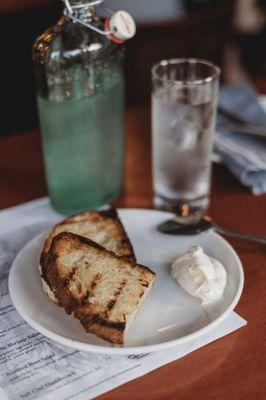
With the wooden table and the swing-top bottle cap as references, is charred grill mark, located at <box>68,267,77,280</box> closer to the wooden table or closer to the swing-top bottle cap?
the wooden table

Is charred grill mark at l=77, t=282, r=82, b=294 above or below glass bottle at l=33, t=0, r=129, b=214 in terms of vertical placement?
below

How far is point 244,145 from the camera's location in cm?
102

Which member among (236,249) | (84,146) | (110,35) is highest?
(110,35)

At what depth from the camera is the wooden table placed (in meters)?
0.57

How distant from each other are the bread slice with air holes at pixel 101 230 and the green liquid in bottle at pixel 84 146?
4.3 inches

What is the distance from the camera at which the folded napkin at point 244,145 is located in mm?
947

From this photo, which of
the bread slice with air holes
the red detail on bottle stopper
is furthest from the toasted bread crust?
the red detail on bottle stopper

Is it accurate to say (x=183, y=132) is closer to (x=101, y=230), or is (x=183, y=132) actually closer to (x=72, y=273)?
(x=101, y=230)

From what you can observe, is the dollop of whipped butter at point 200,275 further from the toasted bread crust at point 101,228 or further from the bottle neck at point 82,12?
the bottle neck at point 82,12

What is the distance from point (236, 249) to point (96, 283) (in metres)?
0.25

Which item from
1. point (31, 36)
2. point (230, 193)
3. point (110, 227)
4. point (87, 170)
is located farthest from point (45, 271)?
point (31, 36)

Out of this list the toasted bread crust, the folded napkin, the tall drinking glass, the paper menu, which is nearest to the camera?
the paper menu

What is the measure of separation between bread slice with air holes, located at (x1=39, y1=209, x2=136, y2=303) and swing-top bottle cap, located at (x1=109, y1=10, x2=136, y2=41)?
0.25 m

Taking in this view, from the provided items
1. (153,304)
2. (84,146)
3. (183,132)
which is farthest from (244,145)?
(153,304)
